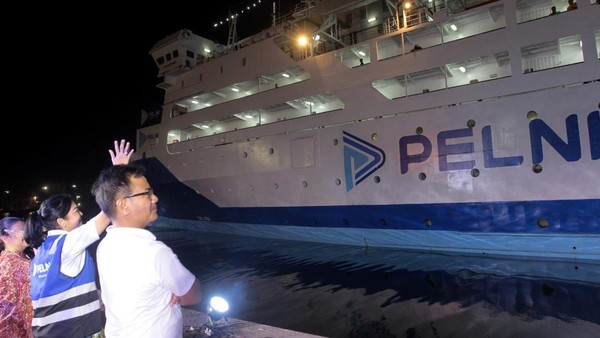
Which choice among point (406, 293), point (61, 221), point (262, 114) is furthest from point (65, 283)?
point (262, 114)

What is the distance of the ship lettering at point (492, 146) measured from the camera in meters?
8.11

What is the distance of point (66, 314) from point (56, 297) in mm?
137

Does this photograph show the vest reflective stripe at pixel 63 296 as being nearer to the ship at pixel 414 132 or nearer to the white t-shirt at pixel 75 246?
the white t-shirt at pixel 75 246

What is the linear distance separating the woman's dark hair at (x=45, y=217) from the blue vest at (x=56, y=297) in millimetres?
189

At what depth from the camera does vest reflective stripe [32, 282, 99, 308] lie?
2236 mm

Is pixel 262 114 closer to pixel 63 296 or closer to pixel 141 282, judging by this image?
pixel 63 296

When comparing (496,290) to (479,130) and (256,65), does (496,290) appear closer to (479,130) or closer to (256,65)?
(479,130)

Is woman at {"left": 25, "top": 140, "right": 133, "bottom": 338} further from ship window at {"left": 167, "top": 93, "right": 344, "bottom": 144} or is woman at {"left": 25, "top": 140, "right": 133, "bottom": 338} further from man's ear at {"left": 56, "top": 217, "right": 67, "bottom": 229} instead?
ship window at {"left": 167, "top": 93, "right": 344, "bottom": 144}

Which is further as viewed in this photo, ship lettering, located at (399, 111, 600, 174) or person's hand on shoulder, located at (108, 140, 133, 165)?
ship lettering, located at (399, 111, 600, 174)

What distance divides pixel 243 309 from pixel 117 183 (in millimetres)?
5171

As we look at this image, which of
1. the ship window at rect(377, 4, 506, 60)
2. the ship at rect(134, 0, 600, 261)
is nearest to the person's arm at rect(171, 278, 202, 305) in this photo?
the ship at rect(134, 0, 600, 261)

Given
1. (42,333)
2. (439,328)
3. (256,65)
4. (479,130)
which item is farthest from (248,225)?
(42,333)

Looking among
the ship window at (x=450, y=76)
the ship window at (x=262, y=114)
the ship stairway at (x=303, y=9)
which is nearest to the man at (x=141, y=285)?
the ship window at (x=450, y=76)

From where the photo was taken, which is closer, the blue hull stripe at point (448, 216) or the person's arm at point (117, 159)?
the person's arm at point (117, 159)
